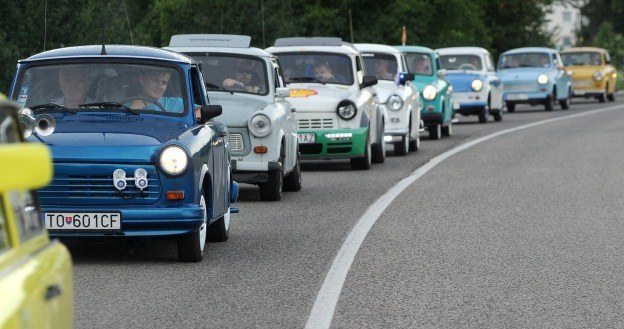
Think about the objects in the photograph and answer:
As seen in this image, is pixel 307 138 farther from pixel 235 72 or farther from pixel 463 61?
pixel 463 61

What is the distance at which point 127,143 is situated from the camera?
391 inches

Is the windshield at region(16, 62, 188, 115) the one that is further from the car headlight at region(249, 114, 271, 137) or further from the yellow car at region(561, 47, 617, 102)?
the yellow car at region(561, 47, 617, 102)

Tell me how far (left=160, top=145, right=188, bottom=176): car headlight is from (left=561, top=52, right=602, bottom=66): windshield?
143 feet

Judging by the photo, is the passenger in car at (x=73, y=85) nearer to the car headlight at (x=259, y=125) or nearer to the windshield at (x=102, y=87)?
the windshield at (x=102, y=87)

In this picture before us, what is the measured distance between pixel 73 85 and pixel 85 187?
143 centimetres

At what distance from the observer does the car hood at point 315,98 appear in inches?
776

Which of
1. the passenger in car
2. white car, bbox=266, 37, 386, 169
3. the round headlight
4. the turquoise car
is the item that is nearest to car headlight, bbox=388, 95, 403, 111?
white car, bbox=266, 37, 386, 169

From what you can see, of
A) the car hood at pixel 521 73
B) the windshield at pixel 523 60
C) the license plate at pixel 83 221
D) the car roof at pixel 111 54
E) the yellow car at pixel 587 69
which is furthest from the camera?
the yellow car at pixel 587 69

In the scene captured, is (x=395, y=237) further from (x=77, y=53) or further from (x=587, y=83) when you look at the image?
(x=587, y=83)

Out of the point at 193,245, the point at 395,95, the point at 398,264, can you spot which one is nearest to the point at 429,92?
the point at 395,95

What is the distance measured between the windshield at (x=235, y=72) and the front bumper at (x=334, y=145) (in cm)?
399

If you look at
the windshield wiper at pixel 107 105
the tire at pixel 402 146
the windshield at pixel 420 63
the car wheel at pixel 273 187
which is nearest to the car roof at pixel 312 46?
the tire at pixel 402 146

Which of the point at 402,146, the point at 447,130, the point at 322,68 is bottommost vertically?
the point at 447,130

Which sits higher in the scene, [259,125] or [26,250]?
[26,250]
